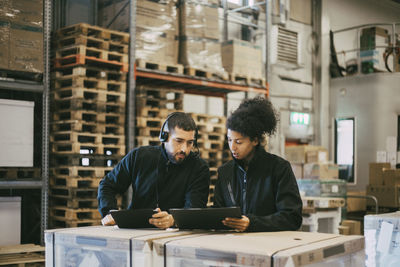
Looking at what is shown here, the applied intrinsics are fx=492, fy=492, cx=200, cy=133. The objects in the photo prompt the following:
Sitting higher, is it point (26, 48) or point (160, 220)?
point (26, 48)

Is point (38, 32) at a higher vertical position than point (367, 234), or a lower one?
higher

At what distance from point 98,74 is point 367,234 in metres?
4.66

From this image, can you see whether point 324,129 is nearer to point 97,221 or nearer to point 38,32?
point 97,221

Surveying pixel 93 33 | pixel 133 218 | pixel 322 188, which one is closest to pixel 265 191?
pixel 133 218

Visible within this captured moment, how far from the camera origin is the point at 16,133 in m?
6.63

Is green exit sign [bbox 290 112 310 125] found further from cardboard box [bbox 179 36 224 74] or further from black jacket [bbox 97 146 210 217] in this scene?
black jacket [bbox 97 146 210 217]

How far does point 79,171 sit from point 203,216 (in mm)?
4872

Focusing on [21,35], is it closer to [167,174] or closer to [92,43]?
[92,43]

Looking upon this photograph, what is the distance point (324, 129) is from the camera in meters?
13.9

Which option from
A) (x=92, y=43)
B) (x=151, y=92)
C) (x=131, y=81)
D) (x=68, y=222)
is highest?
(x=92, y=43)

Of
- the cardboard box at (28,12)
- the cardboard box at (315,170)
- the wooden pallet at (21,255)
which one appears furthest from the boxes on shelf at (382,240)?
the cardboard box at (315,170)

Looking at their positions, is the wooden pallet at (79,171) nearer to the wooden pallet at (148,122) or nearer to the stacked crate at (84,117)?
the stacked crate at (84,117)

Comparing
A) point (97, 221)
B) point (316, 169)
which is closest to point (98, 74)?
point (97, 221)

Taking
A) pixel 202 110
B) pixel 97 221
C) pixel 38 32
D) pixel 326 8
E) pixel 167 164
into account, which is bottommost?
pixel 97 221
